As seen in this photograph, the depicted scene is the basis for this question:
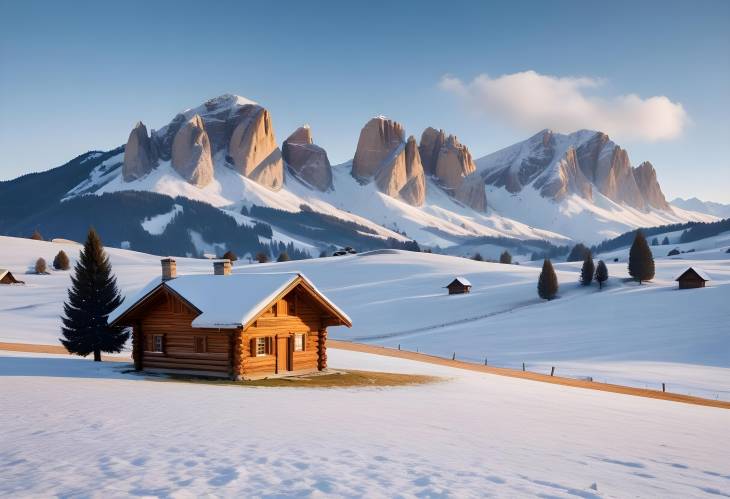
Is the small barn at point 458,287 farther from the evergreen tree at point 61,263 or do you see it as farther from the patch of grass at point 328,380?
the evergreen tree at point 61,263

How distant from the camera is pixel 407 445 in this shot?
42.8ft

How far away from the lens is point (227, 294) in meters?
26.7

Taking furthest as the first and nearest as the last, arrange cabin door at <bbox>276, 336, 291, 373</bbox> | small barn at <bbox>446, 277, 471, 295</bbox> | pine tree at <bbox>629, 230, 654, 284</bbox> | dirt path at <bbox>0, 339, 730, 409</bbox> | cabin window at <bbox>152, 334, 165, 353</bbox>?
small barn at <bbox>446, 277, 471, 295</bbox>, pine tree at <bbox>629, 230, 654, 284</bbox>, dirt path at <bbox>0, 339, 730, 409</bbox>, cabin window at <bbox>152, 334, 165, 353</bbox>, cabin door at <bbox>276, 336, 291, 373</bbox>

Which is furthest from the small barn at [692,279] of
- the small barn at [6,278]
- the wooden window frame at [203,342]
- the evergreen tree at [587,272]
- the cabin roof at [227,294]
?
the small barn at [6,278]

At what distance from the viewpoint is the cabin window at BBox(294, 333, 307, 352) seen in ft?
93.2

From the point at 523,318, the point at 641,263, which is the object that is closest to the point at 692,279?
the point at 641,263

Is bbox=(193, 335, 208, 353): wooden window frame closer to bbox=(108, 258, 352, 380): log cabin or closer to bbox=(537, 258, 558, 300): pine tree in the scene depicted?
bbox=(108, 258, 352, 380): log cabin

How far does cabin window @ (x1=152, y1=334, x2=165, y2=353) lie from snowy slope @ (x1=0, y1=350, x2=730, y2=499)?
4.84 m

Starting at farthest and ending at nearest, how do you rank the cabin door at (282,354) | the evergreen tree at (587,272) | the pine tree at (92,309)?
the evergreen tree at (587,272), the pine tree at (92,309), the cabin door at (282,354)

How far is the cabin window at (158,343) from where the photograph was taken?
1091 inches

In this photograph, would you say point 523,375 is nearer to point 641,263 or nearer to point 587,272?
point 587,272

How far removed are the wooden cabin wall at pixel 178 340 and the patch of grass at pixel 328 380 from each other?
61 cm

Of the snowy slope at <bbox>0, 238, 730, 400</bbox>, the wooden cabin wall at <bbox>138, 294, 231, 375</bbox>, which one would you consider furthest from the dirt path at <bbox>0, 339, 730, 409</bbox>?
Answer: the wooden cabin wall at <bbox>138, 294, 231, 375</bbox>

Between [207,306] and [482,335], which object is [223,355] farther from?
[482,335]
